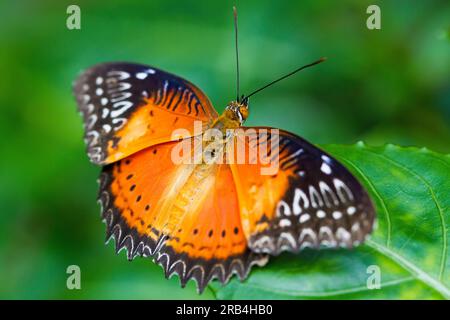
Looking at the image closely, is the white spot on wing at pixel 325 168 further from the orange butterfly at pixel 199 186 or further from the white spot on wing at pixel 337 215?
the white spot on wing at pixel 337 215

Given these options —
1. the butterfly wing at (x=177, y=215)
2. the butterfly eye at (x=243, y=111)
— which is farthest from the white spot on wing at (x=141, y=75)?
the butterfly eye at (x=243, y=111)

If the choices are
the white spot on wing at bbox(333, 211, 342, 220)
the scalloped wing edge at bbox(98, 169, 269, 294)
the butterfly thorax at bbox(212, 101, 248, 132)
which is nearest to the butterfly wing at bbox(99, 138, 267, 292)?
the scalloped wing edge at bbox(98, 169, 269, 294)

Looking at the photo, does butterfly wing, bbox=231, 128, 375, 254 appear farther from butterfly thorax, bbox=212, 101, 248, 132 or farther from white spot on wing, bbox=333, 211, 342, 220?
butterfly thorax, bbox=212, 101, 248, 132

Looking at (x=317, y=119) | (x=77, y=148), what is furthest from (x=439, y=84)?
(x=77, y=148)

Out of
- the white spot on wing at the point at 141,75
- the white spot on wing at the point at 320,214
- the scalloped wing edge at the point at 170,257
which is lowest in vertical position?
the scalloped wing edge at the point at 170,257

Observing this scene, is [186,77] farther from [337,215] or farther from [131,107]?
[337,215]
